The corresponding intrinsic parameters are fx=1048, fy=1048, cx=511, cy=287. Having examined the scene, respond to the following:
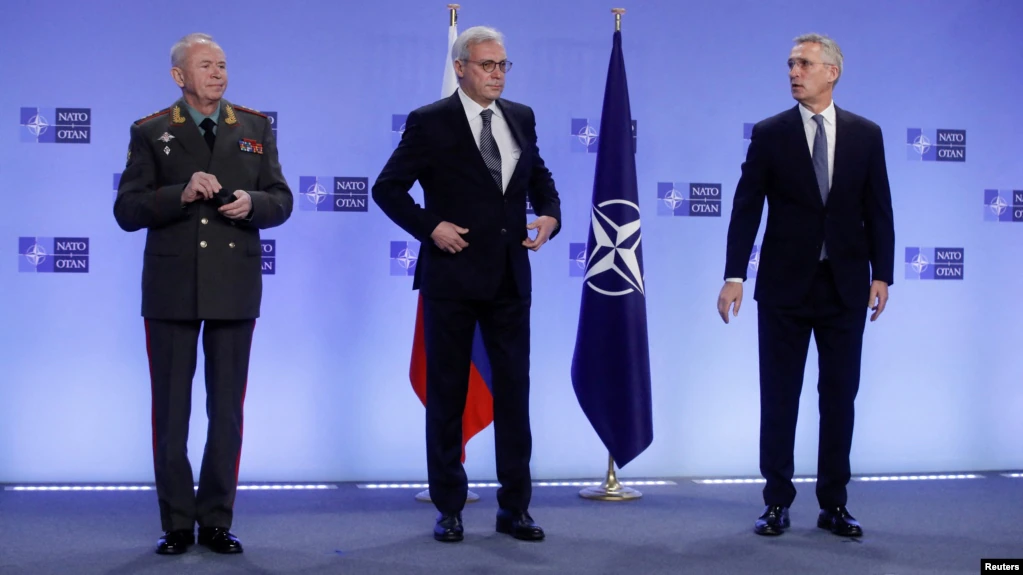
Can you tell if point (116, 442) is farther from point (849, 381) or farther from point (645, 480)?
point (849, 381)

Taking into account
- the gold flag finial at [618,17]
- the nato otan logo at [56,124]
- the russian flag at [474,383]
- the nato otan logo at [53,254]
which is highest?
the gold flag finial at [618,17]

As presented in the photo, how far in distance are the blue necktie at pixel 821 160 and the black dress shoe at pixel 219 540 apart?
7.57 ft

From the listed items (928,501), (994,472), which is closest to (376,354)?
(928,501)

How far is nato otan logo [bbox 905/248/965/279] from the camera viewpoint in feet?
17.8

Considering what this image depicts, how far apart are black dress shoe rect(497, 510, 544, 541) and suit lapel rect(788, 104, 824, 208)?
1557 millimetres

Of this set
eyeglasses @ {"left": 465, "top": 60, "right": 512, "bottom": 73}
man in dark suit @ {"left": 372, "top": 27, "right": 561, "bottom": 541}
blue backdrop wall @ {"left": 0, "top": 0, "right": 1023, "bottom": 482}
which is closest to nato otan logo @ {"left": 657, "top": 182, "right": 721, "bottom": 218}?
blue backdrop wall @ {"left": 0, "top": 0, "right": 1023, "bottom": 482}

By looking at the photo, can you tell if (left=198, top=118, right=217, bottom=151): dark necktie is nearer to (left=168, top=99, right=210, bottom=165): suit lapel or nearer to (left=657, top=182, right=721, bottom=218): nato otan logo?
(left=168, top=99, right=210, bottom=165): suit lapel

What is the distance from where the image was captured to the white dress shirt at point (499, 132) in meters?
3.75

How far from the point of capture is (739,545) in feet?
12.2

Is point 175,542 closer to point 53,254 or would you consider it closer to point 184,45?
point 184,45

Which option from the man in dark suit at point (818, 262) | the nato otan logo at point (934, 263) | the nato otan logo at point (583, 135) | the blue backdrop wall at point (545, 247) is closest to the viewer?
the man in dark suit at point (818, 262)

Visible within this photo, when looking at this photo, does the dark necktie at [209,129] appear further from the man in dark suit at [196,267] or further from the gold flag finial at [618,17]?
the gold flag finial at [618,17]

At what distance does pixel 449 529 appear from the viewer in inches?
148

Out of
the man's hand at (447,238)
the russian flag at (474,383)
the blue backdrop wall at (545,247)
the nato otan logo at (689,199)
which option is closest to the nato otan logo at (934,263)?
the blue backdrop wall at (545,247)
